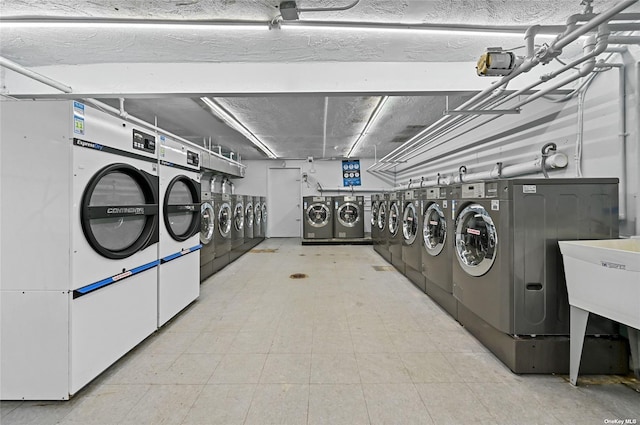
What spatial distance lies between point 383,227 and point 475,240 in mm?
3487

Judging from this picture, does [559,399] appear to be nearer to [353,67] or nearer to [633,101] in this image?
[633,101]

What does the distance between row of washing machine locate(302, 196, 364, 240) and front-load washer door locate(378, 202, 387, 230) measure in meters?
1.50

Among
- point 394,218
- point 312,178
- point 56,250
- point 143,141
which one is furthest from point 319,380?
point 312,178

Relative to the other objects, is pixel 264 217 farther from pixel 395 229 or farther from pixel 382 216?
pixel 395 229

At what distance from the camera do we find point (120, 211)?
1.91 m

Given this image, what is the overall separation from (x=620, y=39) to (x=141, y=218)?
3.50 metres

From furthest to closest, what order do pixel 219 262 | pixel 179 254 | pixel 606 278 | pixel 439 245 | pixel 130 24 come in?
pixel 219 262, pixel 439 245, pixel 179 254, pixel 130 24, pixel 606 278

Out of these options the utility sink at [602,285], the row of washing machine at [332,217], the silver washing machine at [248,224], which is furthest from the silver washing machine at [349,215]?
the utility sink at [602,285]

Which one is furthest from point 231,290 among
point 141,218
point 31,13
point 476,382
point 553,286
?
point 553,286

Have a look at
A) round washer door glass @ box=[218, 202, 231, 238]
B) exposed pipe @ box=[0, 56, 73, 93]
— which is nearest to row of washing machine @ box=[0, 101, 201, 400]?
exposed pipe @ box=[0, 56, 73, 93]

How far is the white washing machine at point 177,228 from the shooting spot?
2.51m

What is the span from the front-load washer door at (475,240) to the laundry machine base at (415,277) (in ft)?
4.07

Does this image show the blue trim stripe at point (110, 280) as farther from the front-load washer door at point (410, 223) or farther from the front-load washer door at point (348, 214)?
the front-load washer door at point (348, 214)

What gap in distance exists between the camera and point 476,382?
180 centimetres
